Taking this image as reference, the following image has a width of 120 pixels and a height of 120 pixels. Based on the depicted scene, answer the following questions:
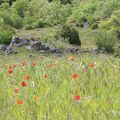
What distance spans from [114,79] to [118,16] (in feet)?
97.8

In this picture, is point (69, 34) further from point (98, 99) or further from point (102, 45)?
point (98, 99)

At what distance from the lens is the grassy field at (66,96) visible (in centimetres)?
346

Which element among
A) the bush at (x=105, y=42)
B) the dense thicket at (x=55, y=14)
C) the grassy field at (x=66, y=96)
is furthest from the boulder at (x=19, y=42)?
the grassy field at (x=66, y=96)

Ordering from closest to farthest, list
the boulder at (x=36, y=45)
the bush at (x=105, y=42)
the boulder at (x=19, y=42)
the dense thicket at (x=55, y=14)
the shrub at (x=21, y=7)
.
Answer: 1. the boulder at (x=36, y=45)
2. the boulder at (x=19, y=42)
3. the bush at (x=105, y=42)
4. the dense thicket at (x=55, y=14)
5. the shrub at (x=21, y=7)

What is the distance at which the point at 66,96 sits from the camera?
12.9 ft

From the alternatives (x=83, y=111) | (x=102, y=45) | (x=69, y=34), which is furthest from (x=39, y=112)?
(x=69, y=34)

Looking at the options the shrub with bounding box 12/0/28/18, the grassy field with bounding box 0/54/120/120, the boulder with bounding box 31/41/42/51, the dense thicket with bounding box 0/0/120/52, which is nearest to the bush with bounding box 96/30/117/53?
the boulder with bounding box 31/41/42/51

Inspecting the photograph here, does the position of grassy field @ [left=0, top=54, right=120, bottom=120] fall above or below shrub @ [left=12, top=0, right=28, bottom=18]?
above

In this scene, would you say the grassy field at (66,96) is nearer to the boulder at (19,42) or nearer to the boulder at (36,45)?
the boulder at (36,45)

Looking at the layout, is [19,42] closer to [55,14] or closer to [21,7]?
[55,14]

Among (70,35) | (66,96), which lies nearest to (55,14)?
(70,35)

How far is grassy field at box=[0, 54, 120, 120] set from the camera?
3.46 meters

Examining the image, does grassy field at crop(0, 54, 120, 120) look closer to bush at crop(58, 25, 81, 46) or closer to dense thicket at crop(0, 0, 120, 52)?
bush at crop(58, 25, 81, 46)

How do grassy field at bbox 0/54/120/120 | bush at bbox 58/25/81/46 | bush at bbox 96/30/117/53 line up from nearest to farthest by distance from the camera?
grassy field at bbox 0/54/120/120, bush at bbox 96/30/117/53, bush at bbox 58/25/81/46
